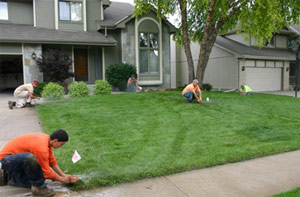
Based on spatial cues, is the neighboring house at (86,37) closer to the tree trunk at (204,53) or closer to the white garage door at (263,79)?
the tree trunk at (204,53)

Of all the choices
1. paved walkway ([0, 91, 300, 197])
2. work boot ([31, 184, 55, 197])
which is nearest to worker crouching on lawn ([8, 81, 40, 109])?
paved walkway ([0, 91, 300, 197])

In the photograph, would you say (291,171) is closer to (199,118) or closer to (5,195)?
(199,118)

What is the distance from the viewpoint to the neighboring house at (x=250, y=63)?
2017cm

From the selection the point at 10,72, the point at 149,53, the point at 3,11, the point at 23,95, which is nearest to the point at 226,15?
the point at 149,53

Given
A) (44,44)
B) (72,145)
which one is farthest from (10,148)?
(44,44)

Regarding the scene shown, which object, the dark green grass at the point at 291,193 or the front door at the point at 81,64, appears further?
the front door at the point at 81,64

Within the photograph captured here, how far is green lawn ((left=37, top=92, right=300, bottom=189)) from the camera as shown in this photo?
175 inches

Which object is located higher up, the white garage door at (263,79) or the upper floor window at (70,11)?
the upper floor window at (70,11)

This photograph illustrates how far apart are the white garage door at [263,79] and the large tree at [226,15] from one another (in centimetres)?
559

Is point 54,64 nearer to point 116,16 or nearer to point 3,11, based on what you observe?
point 3,11

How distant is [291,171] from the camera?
4555mm

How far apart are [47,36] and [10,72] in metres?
8.96

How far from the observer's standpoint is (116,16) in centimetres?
1855

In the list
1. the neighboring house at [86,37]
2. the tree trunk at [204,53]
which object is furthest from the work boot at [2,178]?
the tree trunk at [204,53]
